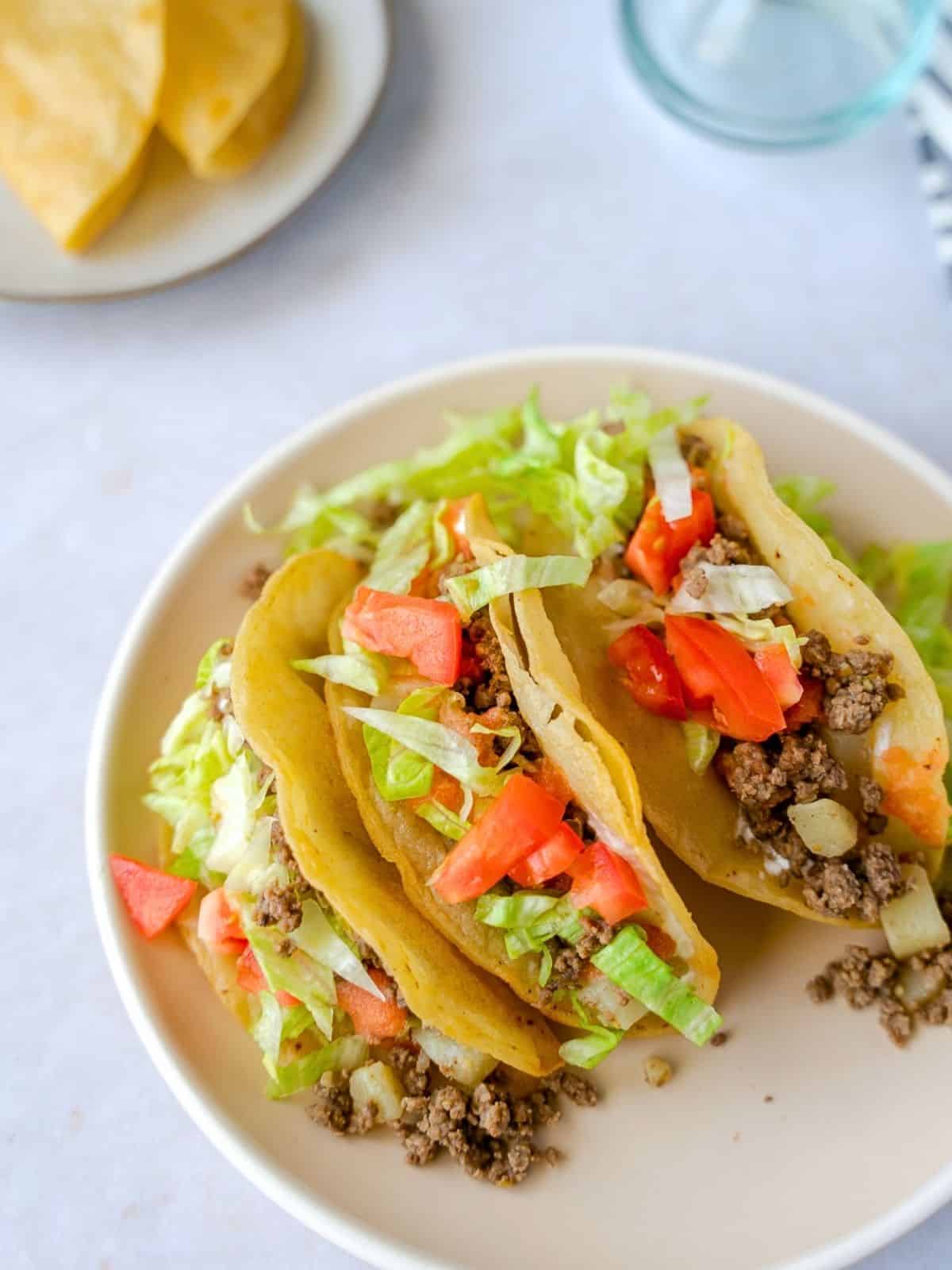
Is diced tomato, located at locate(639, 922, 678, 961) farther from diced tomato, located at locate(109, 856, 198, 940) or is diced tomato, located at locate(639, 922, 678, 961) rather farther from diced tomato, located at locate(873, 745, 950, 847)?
diced tomato, located at locate(109, 856, 198, 940)

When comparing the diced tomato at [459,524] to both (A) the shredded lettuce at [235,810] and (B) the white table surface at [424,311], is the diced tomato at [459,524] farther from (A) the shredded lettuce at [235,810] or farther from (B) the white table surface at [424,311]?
(B) the white table surface at [424,311]

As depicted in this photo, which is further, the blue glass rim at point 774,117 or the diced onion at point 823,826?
the blue glass rim at point 774,117

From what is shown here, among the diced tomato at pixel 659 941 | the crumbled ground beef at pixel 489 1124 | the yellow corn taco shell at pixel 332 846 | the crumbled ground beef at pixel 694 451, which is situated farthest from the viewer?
the crumbled ground beef at pixel 694 451

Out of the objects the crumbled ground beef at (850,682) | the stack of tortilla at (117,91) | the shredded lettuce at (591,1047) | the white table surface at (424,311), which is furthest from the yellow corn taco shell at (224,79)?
the shredded lettuce at (591,1047)

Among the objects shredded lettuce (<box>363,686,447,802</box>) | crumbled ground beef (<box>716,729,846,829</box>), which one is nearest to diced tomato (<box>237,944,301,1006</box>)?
shredded lettuce (<box>363,686,447,802</box>)

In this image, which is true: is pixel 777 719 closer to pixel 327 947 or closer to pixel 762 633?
pixel 762 633

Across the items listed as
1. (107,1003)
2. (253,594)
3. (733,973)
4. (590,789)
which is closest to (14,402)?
(253,594)

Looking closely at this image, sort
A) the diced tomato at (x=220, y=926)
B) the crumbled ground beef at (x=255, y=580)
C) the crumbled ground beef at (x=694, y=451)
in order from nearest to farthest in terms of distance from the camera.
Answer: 1. the diced tomato at (x=220, y=926)
2. the crumbled ground beef at (x=694, y=451)
3. the crumbled ground beef at (x=255, y=580)
